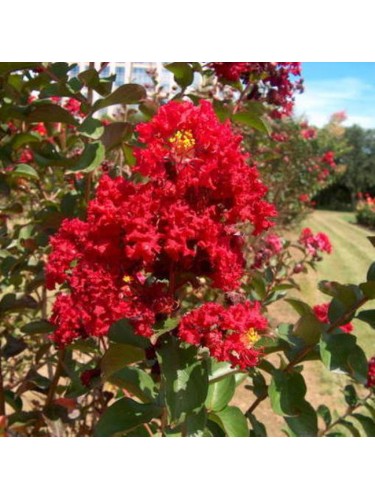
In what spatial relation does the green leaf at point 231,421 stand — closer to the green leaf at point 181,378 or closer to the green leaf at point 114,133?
the green leaf at point 181,378

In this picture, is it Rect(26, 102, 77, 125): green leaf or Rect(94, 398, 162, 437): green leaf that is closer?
Rect(94, 398, 162, 437): green leaf

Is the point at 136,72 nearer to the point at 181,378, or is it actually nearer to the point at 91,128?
the point at 91,128

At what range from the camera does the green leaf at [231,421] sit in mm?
873

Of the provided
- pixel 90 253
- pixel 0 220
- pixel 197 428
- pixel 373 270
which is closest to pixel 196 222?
pixel 90 253

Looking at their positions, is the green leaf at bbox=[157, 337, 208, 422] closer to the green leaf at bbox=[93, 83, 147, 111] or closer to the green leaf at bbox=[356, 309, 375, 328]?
the green leaf at bbox=[356, 309, 375, 328]

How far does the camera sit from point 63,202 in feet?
4.09

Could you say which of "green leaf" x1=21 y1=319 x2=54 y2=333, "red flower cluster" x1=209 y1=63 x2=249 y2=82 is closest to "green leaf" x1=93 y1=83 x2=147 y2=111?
"red flower cluster" x1=209 y1=63 x2=249 y2=82

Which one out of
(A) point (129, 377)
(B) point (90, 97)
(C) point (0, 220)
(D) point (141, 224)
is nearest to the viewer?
(D) point (141, 224)

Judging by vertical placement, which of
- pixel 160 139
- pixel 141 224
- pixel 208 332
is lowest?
pixel 208 332

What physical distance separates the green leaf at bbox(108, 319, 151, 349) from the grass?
50 centimetres

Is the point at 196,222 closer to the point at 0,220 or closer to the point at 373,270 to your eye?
the point at 373,270

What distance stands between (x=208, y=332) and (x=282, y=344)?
0.34 metres

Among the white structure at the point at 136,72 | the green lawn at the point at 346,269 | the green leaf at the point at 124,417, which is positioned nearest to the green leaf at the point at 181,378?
the green leaf at the point at 124,417

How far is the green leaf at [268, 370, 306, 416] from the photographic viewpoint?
929 mm
